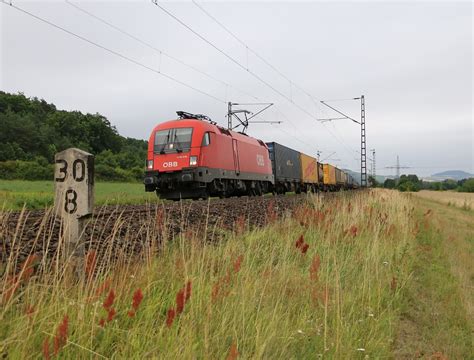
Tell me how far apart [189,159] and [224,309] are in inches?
470

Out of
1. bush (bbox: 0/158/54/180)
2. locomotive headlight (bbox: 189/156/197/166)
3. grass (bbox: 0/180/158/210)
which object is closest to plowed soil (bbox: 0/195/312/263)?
grass (bbox: 0/180/158/210)

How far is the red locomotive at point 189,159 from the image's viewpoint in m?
14.5

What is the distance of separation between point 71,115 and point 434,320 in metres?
52.4

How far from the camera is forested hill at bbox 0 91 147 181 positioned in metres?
35.9

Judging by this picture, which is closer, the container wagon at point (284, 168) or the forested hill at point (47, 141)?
the container wagon at point (284, 168)

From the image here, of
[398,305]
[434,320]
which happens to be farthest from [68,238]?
[434,320]

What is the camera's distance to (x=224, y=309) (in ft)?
8.84

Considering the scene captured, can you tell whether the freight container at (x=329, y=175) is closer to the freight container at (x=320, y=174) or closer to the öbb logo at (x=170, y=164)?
the freight container at (x=320, y=174)

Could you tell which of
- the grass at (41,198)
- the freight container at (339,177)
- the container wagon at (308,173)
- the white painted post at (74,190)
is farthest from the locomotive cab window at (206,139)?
the freight container at (339,177)

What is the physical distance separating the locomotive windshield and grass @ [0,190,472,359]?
1003cm

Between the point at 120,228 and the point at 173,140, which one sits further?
the point at 173,140

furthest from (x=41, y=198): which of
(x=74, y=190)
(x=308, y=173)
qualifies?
(x=308, y=173)

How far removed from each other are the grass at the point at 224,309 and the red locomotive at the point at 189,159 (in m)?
9.40

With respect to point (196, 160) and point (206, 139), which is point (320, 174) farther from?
point (196, 160)
